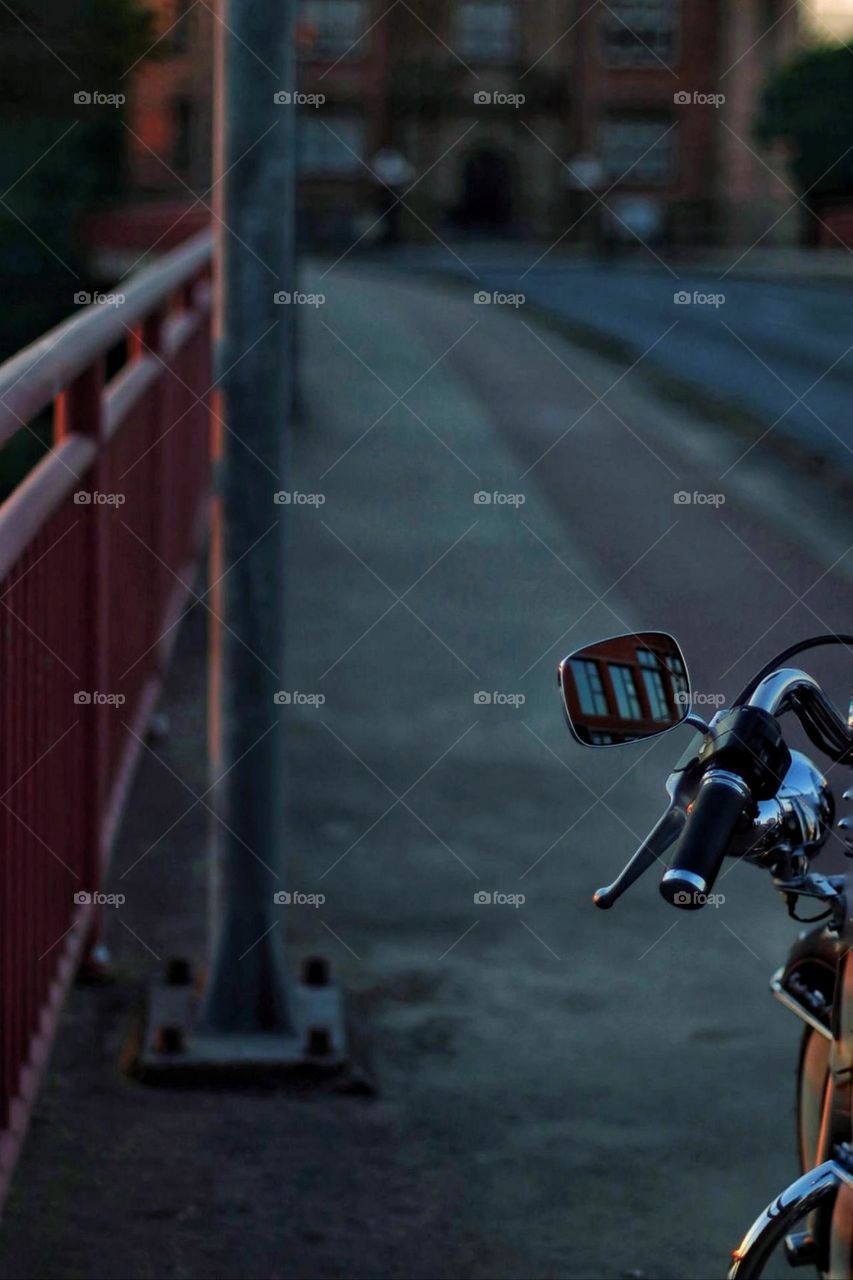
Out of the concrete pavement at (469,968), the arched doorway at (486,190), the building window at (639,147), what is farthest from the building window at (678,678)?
the building window at (639,147)

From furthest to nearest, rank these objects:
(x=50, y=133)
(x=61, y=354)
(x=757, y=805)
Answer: (x=50, y=133), (x=61, y=354), (x=757, y=805)

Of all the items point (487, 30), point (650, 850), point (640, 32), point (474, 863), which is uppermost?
point (640, 32)

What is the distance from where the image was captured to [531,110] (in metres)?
68.8

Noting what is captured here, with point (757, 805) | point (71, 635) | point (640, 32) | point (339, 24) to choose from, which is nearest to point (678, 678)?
point (757, 805)

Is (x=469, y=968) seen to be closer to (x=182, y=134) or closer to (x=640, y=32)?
(x=182, y=134)

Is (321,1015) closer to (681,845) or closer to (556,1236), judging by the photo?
(556,1236)

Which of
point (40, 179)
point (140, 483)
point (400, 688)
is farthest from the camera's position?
point (40, 179)

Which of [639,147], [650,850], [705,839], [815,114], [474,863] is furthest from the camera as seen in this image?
[639,147]

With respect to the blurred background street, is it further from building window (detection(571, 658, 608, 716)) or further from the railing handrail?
building window (detection(571, 658, 608, 716))

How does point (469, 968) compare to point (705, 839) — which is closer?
point (705, 839)

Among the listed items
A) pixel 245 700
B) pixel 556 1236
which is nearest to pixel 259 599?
pixel 245 700

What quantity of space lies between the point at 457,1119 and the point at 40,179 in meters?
29.3

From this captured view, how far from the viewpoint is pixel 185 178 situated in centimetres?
6394

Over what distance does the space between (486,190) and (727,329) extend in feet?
151
